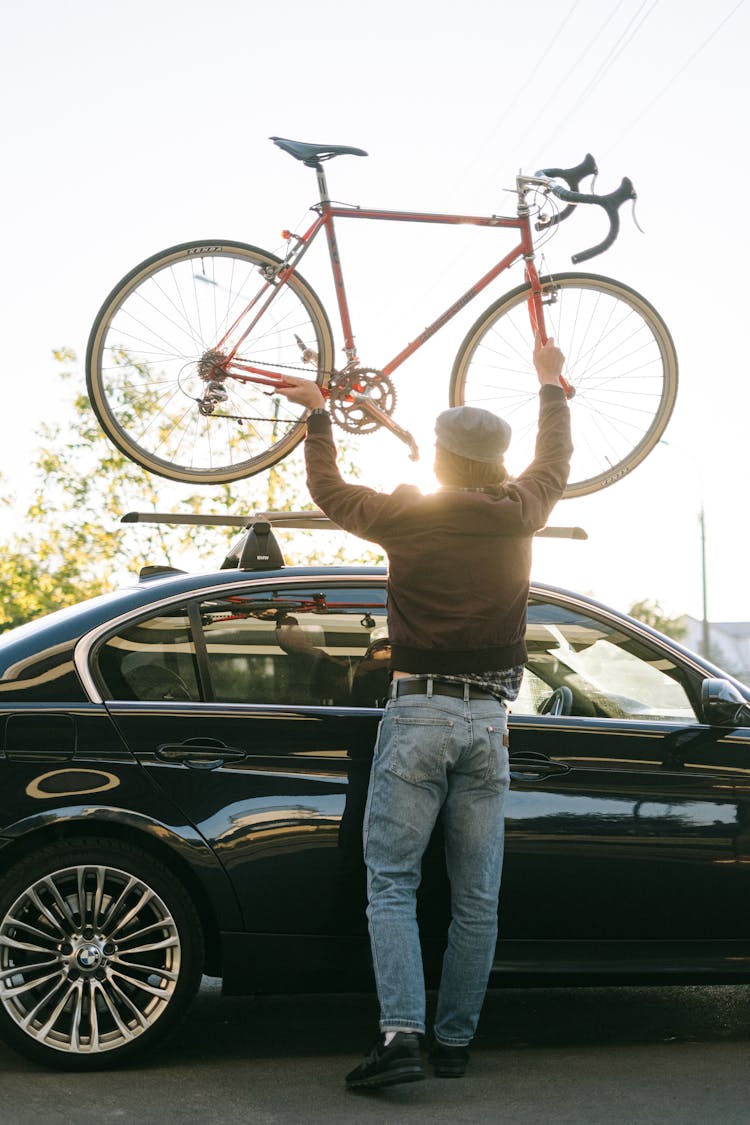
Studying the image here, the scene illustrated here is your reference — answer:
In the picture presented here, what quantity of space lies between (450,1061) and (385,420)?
2.34 meters

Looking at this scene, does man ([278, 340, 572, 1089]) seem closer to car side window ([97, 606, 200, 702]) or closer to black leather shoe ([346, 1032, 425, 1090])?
black leather shoe ([346, 1032, 425, 1090])

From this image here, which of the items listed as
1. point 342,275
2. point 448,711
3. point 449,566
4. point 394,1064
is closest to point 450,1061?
point 394,1064

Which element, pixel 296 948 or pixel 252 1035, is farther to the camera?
pixel 252 1035

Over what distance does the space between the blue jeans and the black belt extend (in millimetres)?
17

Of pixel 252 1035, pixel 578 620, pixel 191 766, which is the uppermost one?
pixel 578 620

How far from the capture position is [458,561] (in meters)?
4.40

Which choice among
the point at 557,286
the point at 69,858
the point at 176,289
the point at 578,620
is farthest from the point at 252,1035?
the point at 557,286

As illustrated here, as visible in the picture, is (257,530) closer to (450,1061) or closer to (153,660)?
(153,660)

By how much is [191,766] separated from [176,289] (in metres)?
1.88

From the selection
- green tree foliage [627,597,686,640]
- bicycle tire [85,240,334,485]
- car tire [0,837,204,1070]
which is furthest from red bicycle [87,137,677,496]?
green tree foliage [627,597,686,640]

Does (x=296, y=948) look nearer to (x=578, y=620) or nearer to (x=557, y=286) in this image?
(x=578, y=620)

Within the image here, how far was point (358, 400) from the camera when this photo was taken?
17.6 feet

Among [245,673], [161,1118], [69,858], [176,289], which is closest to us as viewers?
[161,1118]

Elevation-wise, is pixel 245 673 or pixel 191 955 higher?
pixel 245 673
